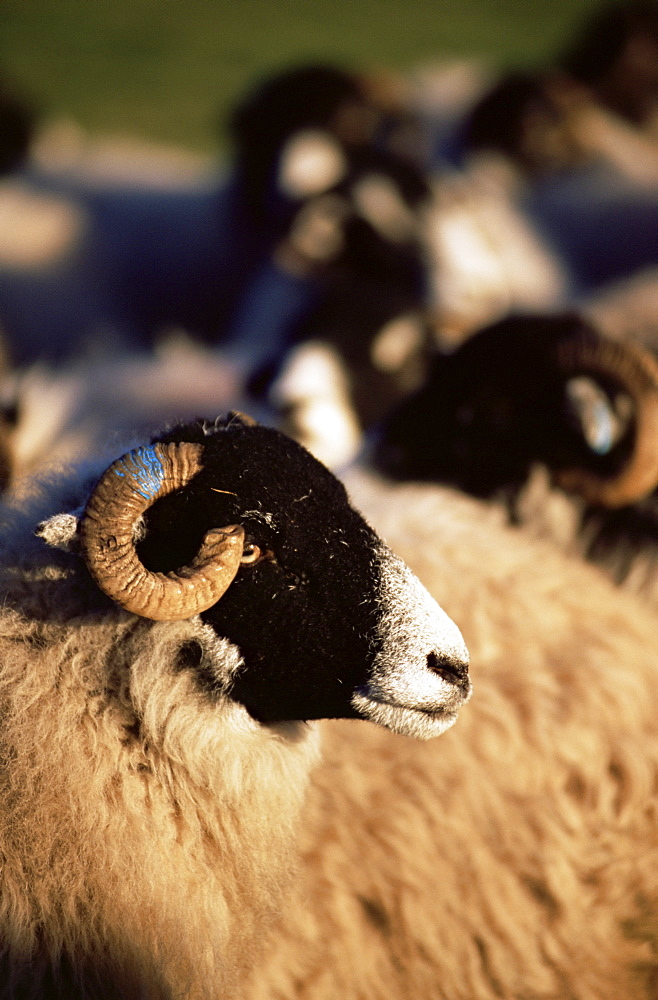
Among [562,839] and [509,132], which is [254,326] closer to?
[509,132]

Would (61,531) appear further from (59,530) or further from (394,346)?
(394,346)

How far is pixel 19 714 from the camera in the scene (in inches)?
39.8

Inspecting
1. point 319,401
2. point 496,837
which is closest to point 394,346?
point 319,401

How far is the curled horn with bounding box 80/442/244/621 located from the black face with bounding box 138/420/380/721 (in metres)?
0.04

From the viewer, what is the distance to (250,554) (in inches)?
40.6

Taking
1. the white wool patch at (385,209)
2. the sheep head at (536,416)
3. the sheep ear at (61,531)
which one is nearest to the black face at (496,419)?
the sheep head at (536,416)

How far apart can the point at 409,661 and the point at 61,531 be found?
1.48 feet

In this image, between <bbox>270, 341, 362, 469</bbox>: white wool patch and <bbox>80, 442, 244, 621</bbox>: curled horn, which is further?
<bbox>270, 341, 362, 469</bbox>: white wool patch

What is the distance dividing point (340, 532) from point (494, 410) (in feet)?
3.36

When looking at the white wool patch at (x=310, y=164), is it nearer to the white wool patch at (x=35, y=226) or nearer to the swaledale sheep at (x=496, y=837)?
the white wool patch at (x=35, y=226)

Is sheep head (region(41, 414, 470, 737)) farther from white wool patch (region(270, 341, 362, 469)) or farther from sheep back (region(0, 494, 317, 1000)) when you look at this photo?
white wool patch (region(270, 341, 362, 469))

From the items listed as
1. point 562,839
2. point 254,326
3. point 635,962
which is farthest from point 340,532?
point 254,326

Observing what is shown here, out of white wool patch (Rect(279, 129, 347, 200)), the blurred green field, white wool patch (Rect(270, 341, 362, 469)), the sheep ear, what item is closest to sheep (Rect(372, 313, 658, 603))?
white wool patch (Rect(270, 341, 362, 469))

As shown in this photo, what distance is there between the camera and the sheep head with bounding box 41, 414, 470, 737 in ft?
3.31
